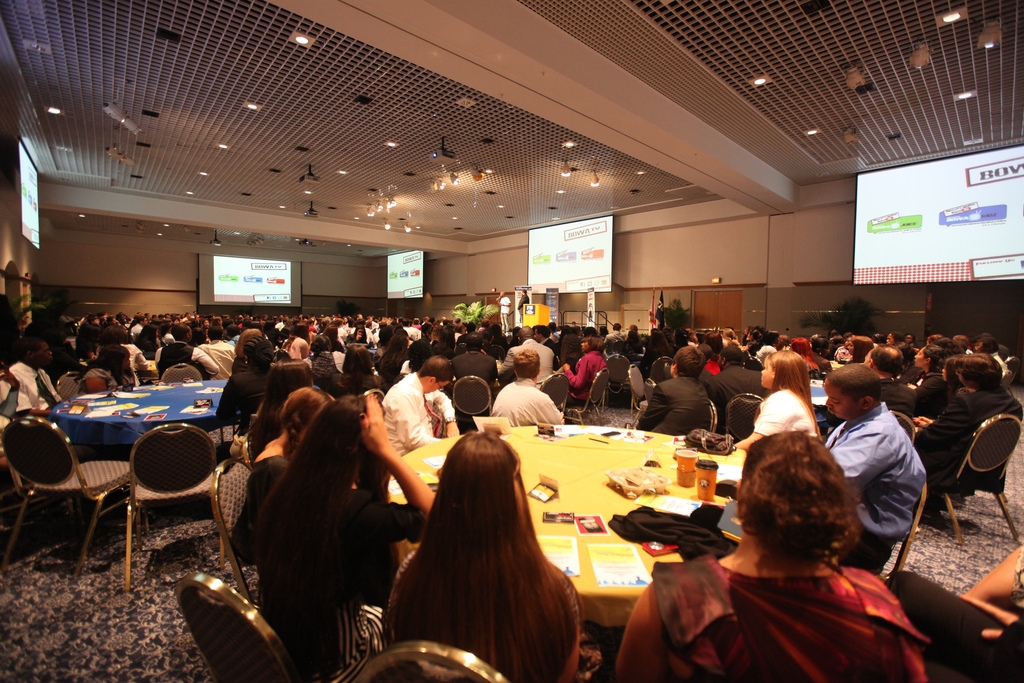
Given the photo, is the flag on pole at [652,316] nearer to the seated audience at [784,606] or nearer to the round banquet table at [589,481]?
the round banquet table at [589,481]

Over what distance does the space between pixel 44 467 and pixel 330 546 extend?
9.17 ft

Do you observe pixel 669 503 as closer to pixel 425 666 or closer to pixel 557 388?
pixel 425 666

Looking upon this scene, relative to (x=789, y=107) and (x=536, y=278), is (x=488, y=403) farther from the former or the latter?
(x=536, y=278)

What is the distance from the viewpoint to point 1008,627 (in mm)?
1214

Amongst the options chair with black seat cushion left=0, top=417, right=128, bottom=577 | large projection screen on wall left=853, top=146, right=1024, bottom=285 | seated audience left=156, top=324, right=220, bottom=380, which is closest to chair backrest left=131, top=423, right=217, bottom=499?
chair with black seat cushion left=0, top=417, right=128, bottom=577

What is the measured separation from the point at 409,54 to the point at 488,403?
3.70 metres

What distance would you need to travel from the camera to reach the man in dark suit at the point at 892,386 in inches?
160

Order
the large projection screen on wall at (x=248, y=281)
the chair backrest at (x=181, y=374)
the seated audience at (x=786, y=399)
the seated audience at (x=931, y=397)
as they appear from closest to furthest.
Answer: the seated audience at (x=786, y=399) < the seated audience at (x=931, y=397) < the chair backrest at (x=181, y=374) < the large projection screen on wall at (x=248, y=281)

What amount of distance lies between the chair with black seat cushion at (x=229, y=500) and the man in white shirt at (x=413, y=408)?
3.69ft

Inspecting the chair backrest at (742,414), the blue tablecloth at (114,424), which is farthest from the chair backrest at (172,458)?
the chair backrest at (742,414)

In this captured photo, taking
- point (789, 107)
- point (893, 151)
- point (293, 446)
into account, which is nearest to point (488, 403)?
point (293, 446)

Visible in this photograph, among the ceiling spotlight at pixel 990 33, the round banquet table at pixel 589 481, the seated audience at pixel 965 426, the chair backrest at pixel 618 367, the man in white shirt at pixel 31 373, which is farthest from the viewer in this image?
the chair backrest at pixel 618 367

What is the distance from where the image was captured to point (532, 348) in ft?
21.1

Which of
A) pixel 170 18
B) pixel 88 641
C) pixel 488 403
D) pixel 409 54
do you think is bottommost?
pixel 88 641
